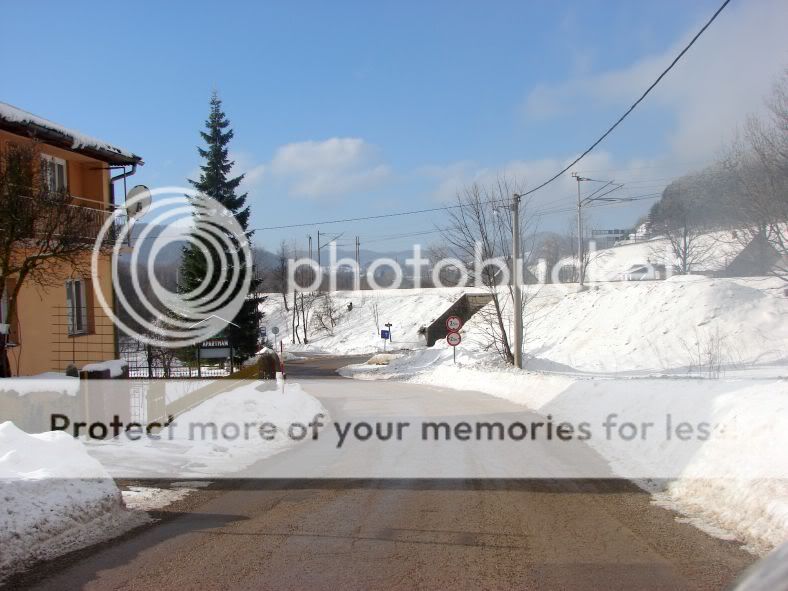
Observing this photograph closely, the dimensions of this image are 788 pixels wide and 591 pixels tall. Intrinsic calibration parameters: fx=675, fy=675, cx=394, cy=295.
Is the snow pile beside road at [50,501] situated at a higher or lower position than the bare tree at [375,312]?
lower

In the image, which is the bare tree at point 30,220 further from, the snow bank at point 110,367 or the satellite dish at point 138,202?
the satellite dish at point 138,202

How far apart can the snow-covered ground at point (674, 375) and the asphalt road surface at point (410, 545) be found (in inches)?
25.5

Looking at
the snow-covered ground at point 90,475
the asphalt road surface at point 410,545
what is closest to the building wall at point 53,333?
the snow-covered ground at point 90,475

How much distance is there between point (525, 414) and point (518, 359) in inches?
337

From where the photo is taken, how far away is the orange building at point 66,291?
46.4 ft

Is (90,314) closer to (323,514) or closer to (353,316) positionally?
(323,514)

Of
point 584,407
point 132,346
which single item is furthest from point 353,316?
point 584,407

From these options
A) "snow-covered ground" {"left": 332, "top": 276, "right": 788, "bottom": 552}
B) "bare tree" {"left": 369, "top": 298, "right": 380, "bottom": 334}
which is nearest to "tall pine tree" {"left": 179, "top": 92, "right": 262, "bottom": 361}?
"snow-covered ground" {"left": 332, "top": 276, "right": 788, "bottom": 552}

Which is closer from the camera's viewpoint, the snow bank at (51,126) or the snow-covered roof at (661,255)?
the snow bank at (51,126)

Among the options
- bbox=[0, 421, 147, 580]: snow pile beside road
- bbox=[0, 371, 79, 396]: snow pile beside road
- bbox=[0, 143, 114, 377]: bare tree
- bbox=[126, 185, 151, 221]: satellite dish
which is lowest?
bbox=[0, 421, 147, 580]: snow pile beside road

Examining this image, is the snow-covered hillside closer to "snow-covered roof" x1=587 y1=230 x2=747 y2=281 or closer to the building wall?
"snow-covered roof" x1=587 y1=230 x2=747 y2=281

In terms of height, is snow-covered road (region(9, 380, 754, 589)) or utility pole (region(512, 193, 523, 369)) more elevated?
utility pole (region(512, 193, 523, 369))

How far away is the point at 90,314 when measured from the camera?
1783cm

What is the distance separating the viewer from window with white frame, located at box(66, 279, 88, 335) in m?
16.8
